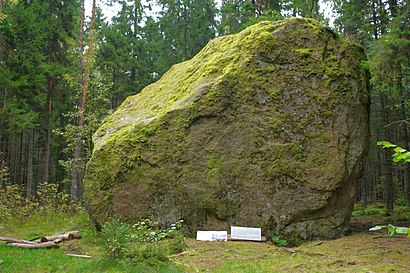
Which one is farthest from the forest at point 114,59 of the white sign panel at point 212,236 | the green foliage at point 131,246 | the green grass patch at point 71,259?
the green foliage at point 131,246

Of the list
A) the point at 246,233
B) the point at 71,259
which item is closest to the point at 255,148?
the point at 246,233

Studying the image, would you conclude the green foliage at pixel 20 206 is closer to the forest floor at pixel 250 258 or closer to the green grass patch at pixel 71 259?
the green grass patch at pixel 71 259

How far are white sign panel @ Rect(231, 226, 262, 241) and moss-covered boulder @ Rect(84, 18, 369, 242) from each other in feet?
0.91

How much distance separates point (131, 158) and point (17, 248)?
130 inches

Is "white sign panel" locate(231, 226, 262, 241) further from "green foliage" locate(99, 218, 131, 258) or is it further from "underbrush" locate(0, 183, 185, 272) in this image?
"green foliage" locate(99, 218, 131, 258)

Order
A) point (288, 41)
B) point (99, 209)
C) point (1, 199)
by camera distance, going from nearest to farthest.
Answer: point (99, 209), point (288, 41), point (1, 199)

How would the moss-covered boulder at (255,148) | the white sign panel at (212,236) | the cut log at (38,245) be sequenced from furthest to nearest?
the cut log at (38,245), the moss-covered boulder at (255,148), the white sign panel at (212,236)

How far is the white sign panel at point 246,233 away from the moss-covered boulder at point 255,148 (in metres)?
0.28

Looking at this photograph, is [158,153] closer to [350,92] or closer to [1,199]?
[350,92]

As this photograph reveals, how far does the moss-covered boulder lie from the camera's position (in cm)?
851

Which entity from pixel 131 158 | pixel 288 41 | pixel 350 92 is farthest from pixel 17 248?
pixel 350 92

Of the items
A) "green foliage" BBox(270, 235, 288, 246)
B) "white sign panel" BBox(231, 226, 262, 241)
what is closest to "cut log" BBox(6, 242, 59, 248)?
"white sign panel" BBox(231, 226, 262, 241)

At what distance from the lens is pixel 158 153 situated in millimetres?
8820

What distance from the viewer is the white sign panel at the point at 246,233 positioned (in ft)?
26.6
